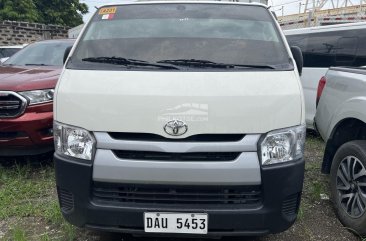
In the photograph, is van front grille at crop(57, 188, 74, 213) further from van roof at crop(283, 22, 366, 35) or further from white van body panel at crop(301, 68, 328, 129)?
van roof at crop(283, 22, 366, 35)

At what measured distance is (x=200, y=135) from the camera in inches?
102

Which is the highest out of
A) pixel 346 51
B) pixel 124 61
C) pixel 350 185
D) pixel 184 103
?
pixel 124 61

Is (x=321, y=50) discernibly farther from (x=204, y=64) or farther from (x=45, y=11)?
(x=45, y=11)

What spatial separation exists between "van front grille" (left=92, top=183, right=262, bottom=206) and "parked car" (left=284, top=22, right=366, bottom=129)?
12.7 ft

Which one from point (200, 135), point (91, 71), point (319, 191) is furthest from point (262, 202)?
point (319, 191)

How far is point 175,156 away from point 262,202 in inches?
25.6

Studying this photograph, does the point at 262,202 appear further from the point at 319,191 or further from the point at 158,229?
the point at 319,191

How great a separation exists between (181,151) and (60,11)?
29030mm

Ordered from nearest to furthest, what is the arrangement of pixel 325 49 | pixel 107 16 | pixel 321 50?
pixel 107 16
pixel 325 49
pixel 321 50

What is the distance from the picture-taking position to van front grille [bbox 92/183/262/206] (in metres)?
2.60

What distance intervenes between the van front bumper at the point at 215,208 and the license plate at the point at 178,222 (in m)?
0.03

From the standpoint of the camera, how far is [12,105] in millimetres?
4383

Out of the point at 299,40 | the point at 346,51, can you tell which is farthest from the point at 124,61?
the point at 299,40

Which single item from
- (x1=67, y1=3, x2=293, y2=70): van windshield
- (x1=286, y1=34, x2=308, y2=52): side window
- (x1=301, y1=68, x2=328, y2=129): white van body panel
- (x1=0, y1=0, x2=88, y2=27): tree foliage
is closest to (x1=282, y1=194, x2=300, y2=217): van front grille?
(x1=67, y1=3, x2=293, y2=70): van windshield
